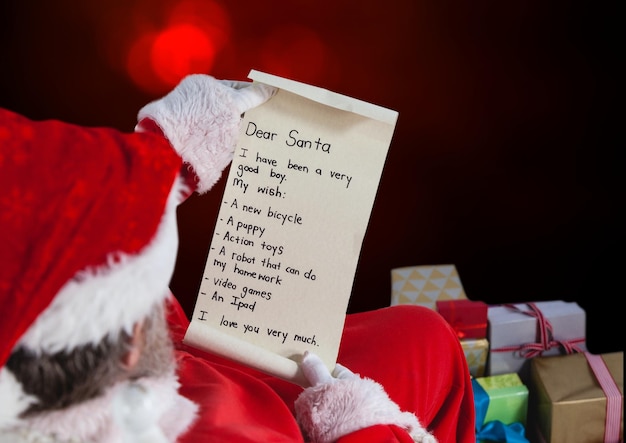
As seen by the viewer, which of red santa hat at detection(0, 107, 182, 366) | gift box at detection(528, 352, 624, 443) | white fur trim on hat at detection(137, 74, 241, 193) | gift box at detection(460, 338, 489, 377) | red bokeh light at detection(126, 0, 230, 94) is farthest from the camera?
red bokeh light at detection(126, 0, 230, 94)

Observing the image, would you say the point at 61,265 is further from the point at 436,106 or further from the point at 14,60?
the point at 436,106

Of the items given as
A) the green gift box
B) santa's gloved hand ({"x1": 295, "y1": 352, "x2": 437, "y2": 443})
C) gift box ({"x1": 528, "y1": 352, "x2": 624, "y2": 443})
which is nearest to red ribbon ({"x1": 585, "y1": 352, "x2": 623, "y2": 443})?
gift box ({"x1": 528, "y1": 352, "x2": 624, "y2": 443})

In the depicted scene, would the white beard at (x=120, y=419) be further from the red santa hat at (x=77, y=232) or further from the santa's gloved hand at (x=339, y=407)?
the santa's gloved hand at (x=339, y=407)

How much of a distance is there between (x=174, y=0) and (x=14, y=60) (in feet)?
1.47

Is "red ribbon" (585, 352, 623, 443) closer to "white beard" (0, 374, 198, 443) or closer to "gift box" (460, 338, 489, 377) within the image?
"gift box" (460, 338, 489, 377)

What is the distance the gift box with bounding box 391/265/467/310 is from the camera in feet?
5.46

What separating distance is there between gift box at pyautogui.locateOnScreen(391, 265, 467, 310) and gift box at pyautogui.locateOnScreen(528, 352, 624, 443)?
27 cm

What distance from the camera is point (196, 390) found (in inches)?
37.2

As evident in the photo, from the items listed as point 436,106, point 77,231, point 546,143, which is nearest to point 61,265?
point 77,231

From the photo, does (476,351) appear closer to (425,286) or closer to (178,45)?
(425,286)

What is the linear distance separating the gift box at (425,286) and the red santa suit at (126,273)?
68 centimetres

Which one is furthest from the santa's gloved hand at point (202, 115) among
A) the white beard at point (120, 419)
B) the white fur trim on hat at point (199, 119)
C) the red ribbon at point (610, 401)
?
the red ribbon at point (610, 401)

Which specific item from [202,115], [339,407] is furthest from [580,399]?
[202,115]

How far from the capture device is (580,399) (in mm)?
1465
